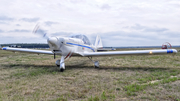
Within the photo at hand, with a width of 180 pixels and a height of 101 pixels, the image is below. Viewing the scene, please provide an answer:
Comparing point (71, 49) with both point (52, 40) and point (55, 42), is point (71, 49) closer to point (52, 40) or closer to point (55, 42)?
point (55, 42)

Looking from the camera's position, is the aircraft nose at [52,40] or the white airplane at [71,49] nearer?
the aircraft nose at [52,40]

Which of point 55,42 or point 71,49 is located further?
point 71,49

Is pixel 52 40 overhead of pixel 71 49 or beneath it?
overhead

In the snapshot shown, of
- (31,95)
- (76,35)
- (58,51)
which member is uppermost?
(76,35)

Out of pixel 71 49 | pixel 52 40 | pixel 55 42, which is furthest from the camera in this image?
pixel 71 49

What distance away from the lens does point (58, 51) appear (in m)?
7.61

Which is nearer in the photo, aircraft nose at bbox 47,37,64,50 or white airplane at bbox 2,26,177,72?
aircraft nose at bbox 47,37,64,50

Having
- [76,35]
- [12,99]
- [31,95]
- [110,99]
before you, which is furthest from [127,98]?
[76,35]

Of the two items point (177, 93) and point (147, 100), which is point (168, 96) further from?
point (147, 100)

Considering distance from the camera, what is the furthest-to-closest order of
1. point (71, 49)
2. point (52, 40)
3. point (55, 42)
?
point (71, 49)
point (55, 42)
point (52, 40)

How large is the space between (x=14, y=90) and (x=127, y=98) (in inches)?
132

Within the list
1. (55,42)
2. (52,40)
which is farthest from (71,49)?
(52,40)

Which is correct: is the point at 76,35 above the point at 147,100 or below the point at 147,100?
above

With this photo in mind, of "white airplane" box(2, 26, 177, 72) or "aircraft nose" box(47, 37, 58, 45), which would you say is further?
"white airplane" box(2, 26, 177, 72)
